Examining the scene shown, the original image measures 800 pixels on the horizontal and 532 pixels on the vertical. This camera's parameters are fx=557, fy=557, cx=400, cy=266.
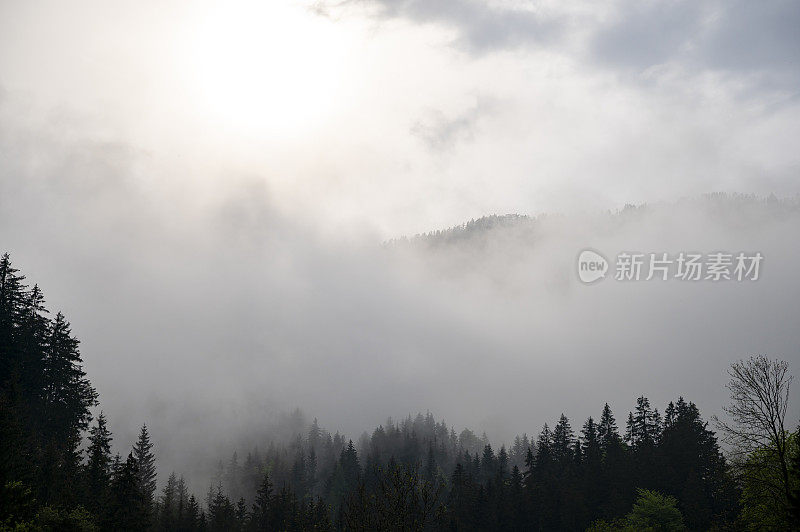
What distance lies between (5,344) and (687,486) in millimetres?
79535

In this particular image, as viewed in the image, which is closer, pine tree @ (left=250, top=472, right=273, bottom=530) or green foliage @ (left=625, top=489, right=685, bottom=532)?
green foliage @ (left=625, top=489, right=685, bottom=532)

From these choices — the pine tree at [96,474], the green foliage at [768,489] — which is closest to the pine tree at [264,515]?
the pine tree at [96,474]

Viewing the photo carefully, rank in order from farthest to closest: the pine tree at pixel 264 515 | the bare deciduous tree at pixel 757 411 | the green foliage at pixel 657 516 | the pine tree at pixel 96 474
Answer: the pine tree at pixel 264 515 → the green foliage at pixel 657 516 → the pine tree at pixel 96 474 → the bare deciduous tree at pixel 757 411

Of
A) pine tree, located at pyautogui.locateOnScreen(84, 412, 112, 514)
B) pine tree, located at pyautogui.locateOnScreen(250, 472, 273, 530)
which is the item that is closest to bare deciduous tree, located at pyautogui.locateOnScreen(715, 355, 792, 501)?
pine tree, located at pyautogui.locateOnScreen(84, 412, 112, 514)

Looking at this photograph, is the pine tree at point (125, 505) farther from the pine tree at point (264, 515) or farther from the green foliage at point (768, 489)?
the green foliage at point (768, 489)

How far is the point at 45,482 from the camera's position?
47.2m

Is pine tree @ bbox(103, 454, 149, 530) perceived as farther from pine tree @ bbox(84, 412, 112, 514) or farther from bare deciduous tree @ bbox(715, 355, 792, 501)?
bare deciduous tree @ bbox(715, 355, 792, 501)

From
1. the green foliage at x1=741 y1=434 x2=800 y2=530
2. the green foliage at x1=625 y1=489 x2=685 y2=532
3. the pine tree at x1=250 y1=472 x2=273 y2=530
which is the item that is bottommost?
the pine tree at x1=250 y1=472 x2=273 y2=530

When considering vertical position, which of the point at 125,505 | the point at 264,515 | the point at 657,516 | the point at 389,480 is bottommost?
the point at 264,515

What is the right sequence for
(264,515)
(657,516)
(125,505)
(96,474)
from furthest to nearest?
(264,515) < (657,516) < (96,474) < (125,505)

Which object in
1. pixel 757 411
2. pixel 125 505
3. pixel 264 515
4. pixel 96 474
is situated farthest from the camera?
pixel 264 515

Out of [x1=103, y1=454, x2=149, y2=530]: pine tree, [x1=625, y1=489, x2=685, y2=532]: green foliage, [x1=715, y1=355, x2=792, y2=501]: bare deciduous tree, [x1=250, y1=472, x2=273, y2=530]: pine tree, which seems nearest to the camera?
[x1=715, y1=355, x2=792, y2=501]: bare deciduous tree

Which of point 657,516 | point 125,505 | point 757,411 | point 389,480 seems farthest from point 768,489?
point 125,505

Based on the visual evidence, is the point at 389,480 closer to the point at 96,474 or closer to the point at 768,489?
the point at 768,489
